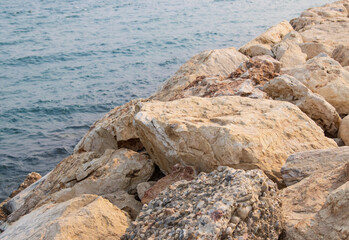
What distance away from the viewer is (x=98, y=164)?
5039 millimetres

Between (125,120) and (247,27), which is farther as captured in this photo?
(247,27)

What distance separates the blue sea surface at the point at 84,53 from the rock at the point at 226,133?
4.64 m

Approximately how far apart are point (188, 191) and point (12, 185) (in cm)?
601

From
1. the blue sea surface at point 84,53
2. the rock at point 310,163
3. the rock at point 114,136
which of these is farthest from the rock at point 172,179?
the blue sea surface at point 84,53

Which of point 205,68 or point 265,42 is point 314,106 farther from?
point 265,42

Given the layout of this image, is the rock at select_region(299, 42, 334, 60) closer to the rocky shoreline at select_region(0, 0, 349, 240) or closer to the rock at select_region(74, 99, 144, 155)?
the rocky shoreline at select_region(0, 0, 349, 240)

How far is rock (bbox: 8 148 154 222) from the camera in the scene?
4723 millimetres

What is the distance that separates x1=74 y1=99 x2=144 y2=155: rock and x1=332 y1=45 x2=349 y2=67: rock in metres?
4.54

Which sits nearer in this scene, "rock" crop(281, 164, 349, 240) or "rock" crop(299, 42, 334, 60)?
"rock" crop(281, 164, 349, 240)

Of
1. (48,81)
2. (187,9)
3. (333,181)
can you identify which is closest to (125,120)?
(333,181)

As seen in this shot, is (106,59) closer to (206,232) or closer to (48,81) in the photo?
(48,81)

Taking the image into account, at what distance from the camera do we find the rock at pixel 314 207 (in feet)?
8.44

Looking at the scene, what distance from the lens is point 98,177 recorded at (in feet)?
15.9

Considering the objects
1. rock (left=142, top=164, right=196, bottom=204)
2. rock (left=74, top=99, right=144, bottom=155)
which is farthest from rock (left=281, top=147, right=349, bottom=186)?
rock (left=74, top=99, right=144, bottom=155)
